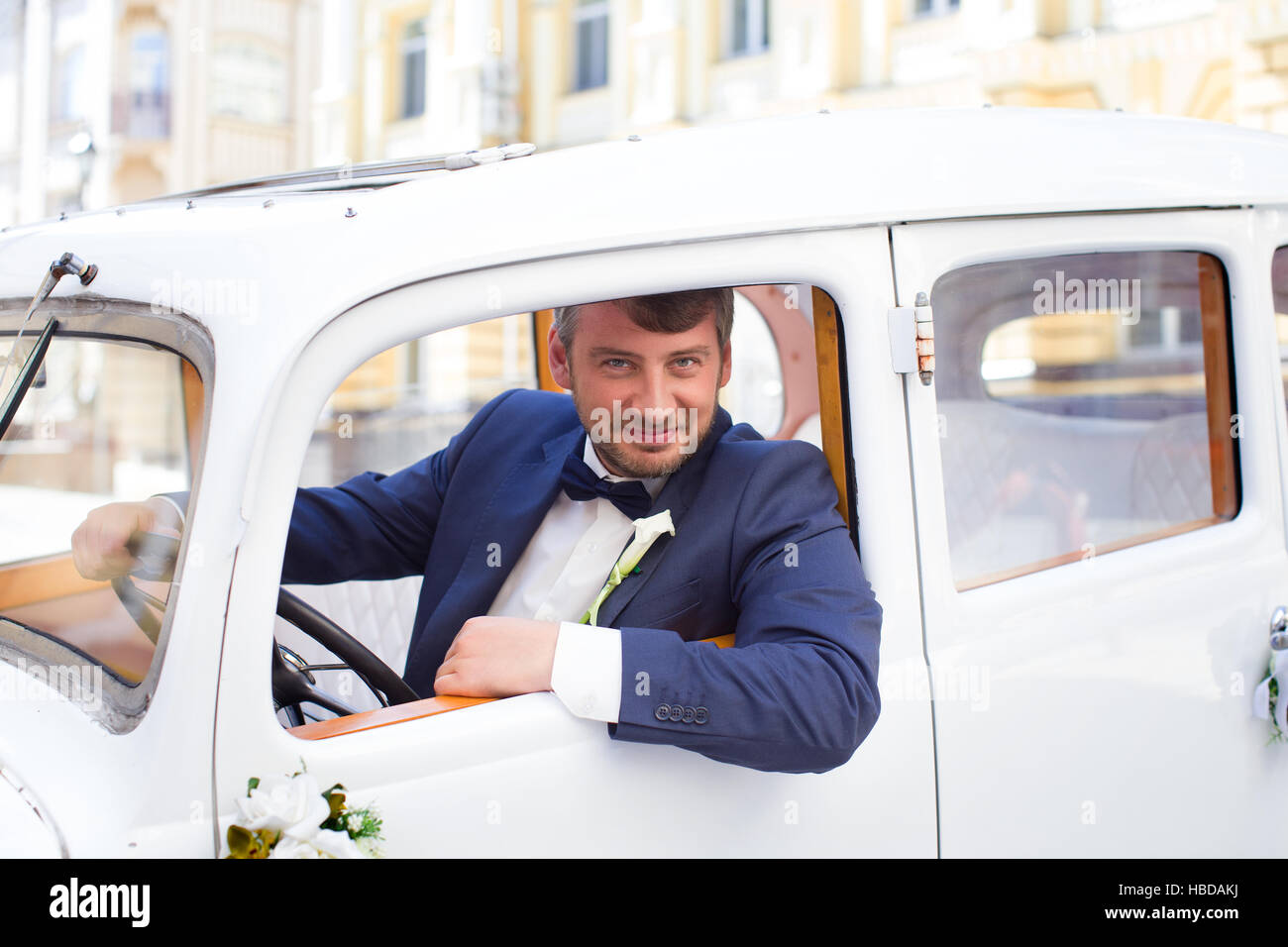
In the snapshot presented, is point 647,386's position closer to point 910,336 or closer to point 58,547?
point 910,336

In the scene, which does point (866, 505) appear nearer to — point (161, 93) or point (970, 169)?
point (970, 169)

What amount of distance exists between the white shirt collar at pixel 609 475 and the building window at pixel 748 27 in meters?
15.4

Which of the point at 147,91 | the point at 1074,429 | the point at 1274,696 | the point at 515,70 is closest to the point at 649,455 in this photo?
the point at 1274,696

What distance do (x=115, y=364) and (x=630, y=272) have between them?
2092 cm

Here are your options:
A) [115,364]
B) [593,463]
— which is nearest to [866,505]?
[593,463]

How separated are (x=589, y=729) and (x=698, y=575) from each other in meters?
0.32

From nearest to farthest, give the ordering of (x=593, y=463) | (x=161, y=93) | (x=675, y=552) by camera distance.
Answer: (x=675, y=552), (x=593, y=463), (x=161, y=93)

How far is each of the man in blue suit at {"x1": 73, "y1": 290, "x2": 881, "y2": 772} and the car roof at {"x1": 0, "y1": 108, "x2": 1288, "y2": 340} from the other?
0.69 ft

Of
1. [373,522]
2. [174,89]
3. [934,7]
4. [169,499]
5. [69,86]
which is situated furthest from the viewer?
[69,86]

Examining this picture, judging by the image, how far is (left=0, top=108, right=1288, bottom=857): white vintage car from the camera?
1251mm

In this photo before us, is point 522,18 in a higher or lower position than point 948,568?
higher

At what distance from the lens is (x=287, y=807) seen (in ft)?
3.88

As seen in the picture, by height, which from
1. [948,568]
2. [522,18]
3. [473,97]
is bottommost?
[948,568]

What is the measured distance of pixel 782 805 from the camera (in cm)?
141
